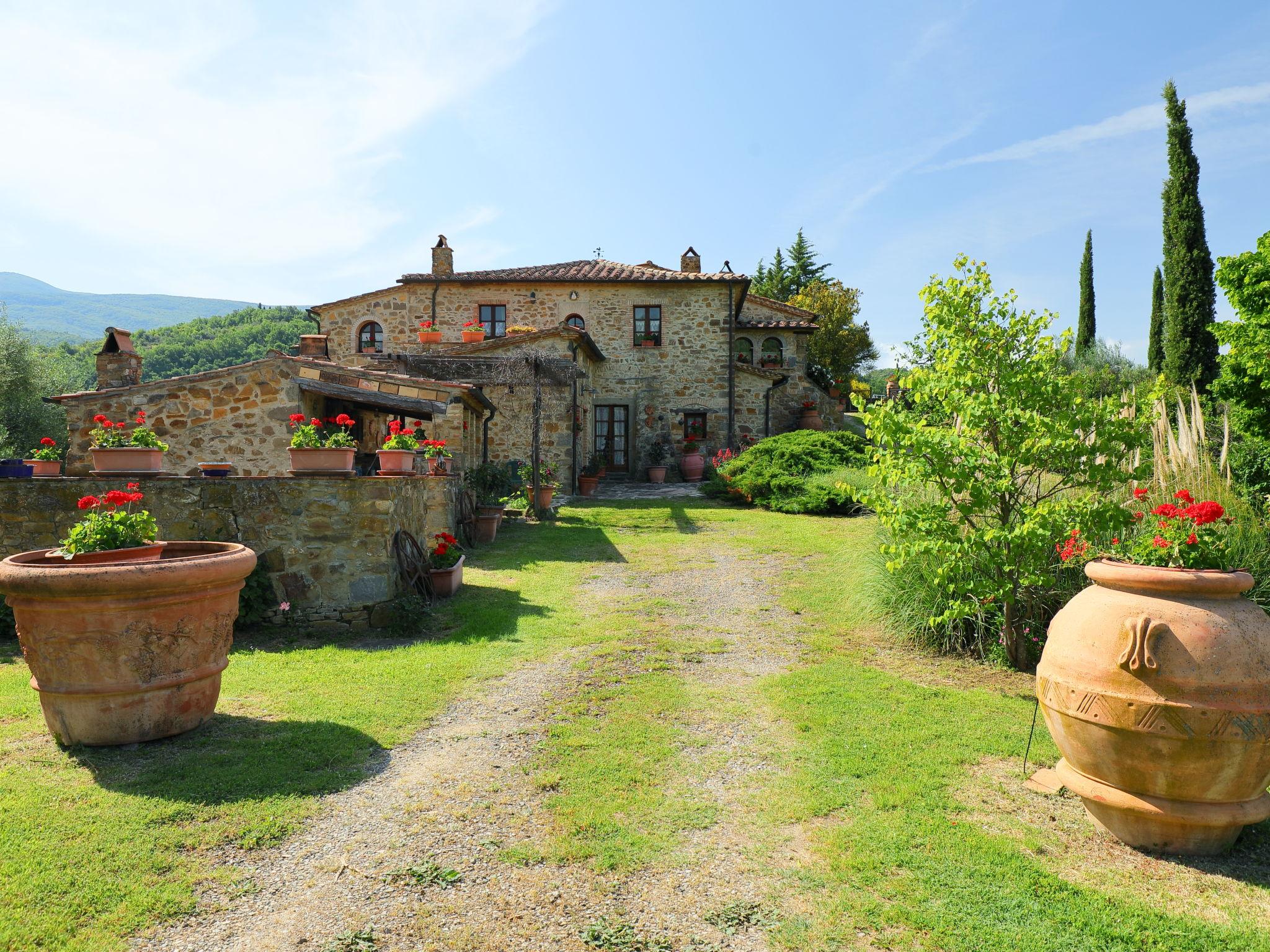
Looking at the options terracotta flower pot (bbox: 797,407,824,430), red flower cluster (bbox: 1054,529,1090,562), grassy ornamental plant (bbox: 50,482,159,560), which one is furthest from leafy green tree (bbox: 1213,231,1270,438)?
grassy ornamental plant (bbox: 50,482,159,560)

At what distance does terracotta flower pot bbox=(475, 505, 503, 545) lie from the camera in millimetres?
11531

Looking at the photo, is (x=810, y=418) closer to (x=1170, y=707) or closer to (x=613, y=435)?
(x=613, y=435)

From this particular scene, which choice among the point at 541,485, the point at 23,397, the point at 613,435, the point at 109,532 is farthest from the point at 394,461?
the point at 23,397

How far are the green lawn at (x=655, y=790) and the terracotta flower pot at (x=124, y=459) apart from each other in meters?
1.84

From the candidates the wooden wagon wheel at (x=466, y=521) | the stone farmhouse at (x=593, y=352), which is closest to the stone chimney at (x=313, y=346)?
the stone farmhouse at (x=593, y=352)

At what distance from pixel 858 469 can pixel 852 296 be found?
21.7m

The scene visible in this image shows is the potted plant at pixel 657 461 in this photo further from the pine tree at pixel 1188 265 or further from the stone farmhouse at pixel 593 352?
the pine tree at pixel 1188 265

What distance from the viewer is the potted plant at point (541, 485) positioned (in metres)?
13.8

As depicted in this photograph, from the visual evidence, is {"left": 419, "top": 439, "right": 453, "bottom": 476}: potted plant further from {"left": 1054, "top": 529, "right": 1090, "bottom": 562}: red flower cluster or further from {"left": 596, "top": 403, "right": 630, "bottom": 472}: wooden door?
{"left": 596, "top": 403, "right": 630, "bottom": 472}: wooden door

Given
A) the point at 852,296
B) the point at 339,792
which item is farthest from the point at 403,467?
the point at 852,296

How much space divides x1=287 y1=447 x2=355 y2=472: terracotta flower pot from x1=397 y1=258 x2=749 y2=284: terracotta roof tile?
16.1 m

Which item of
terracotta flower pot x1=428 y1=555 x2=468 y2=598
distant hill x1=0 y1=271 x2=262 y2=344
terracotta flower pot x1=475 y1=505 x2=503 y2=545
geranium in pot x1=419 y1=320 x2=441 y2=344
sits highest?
distant hill x1=0 y1=271 x2=262 y2=344

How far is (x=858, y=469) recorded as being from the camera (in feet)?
47.2

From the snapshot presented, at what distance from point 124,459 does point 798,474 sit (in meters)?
11.6
